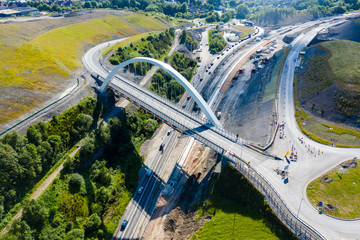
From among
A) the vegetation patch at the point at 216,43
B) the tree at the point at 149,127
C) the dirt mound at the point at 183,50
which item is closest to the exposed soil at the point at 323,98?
the tree at the point at 149,127

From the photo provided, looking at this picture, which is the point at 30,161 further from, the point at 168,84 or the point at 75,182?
the point at 168,84

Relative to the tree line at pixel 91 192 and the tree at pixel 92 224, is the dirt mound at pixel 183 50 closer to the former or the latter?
the tree line at pixel 91 192

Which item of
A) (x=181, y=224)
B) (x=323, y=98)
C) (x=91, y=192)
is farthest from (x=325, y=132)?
(x=91, y=192)

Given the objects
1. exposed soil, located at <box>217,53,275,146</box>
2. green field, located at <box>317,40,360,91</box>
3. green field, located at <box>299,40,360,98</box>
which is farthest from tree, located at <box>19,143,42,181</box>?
green field, located at <box>317,40,360,91</box>

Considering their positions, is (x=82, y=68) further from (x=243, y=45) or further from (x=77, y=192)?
(x=243, y=45)

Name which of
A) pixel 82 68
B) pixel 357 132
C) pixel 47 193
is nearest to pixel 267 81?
pixel 357 132

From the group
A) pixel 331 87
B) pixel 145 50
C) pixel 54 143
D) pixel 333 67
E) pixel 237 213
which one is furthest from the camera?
pixel 145 50
